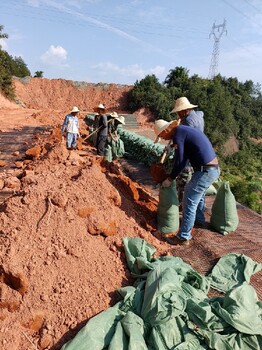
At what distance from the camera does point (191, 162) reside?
352cm

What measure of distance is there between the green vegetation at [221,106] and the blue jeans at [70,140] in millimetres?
13282

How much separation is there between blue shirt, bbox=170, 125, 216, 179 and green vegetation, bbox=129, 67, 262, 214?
53.7 ft

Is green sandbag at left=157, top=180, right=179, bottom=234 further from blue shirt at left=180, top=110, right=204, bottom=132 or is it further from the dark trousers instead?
the dark trousers

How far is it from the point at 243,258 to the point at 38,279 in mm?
1944

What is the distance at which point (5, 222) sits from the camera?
295cm

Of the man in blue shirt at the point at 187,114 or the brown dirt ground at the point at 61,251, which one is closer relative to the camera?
the brown dirt ground at the point at 61,251

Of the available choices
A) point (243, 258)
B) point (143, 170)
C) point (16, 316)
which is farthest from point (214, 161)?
point (143, 170)

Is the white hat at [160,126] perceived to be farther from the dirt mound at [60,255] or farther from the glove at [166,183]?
the dirt mound at [60,255]

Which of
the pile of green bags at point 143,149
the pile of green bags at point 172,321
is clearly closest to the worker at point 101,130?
the pile of green bags at point 143,149

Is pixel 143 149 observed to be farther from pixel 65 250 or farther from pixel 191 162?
pixel 65 250

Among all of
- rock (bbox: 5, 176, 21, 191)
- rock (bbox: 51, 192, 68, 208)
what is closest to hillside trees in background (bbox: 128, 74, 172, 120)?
rock (bbox: 5, 176, 21, 191)

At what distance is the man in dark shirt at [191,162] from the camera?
3.35 m

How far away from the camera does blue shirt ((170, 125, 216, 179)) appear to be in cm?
334

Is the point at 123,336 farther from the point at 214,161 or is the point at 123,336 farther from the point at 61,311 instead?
the point at 214,161
